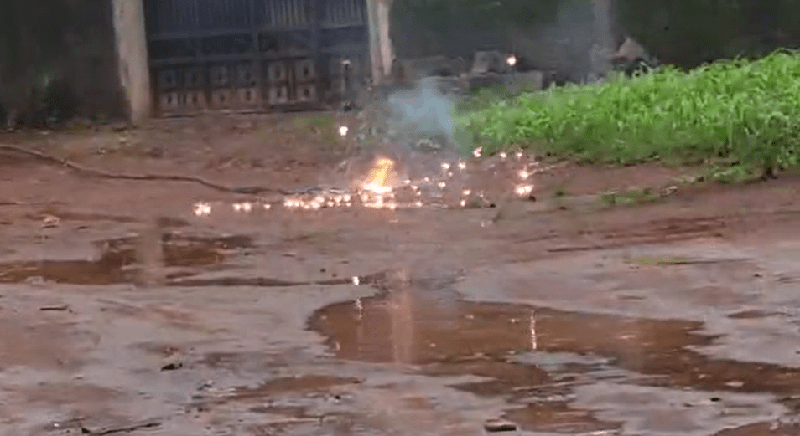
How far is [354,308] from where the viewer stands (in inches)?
195

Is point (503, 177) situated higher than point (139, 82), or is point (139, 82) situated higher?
point (139, 82)

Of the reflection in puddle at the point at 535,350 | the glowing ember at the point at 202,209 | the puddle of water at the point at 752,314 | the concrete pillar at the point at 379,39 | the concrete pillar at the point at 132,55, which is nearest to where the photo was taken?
the reflection in puddle at the point at 535,350

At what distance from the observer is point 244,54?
15.1 m

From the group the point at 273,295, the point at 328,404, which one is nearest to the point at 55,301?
the point at 273,295

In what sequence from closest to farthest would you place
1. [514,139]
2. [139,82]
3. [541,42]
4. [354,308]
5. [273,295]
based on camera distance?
[354,308] → [273,295] → [514,139] → [541,42] → [139,82]

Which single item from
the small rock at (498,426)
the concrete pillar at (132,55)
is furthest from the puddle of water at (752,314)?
the concrete pillar at (132,55)

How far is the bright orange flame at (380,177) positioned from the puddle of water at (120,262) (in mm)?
1863

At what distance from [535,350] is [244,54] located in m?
11.4

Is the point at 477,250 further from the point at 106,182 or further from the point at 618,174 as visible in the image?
the point at 106,182

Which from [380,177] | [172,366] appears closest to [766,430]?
[172,366]

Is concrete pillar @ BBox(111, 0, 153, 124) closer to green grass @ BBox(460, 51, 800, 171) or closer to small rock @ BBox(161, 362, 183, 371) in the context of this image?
green grass @ BBox(460, 51, 800, 171)

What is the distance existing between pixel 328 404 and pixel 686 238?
10.7 ft

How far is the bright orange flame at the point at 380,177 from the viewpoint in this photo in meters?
9.12

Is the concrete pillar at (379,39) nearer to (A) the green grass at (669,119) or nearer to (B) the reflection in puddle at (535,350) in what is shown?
(A) the green grass at (669,119)
